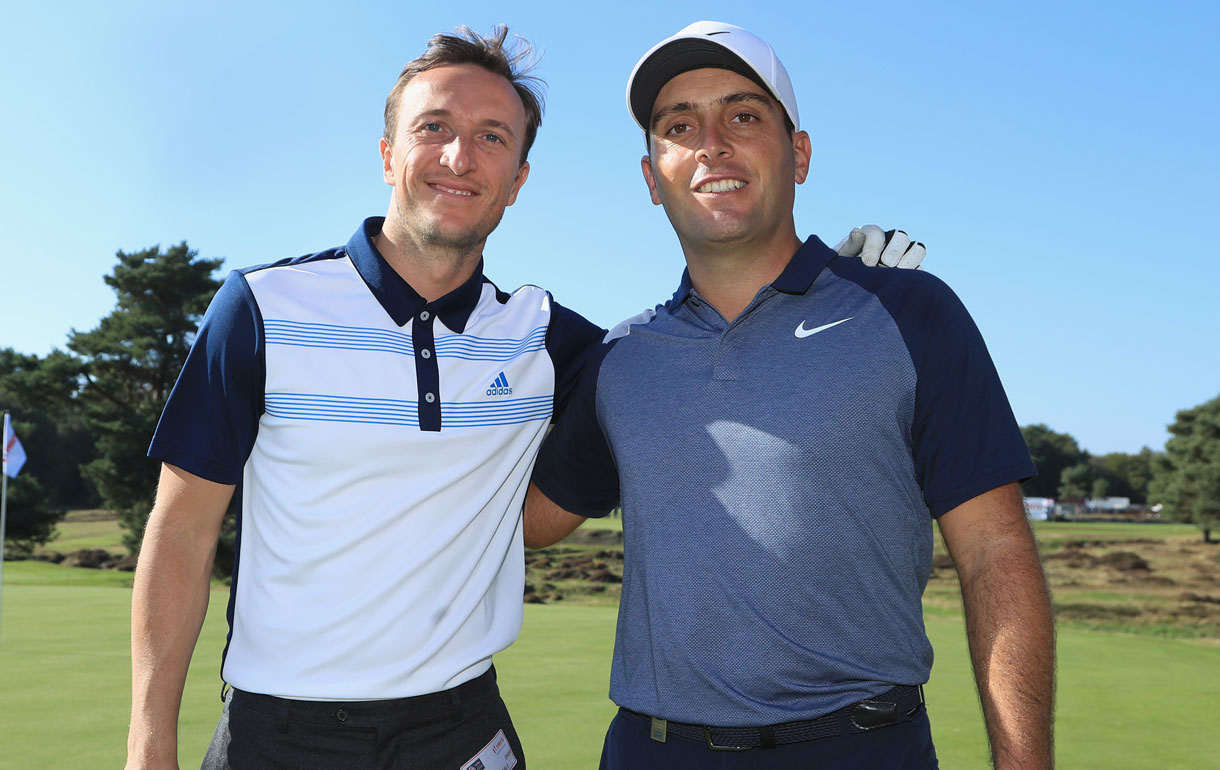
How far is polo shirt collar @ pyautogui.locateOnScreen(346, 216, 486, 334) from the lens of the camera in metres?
2.82

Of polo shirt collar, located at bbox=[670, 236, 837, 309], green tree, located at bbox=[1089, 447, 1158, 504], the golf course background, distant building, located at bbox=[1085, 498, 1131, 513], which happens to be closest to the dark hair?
polo shirt collar, located at bbox=[670, 236, 837, 309]

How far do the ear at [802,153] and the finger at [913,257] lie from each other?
499mm

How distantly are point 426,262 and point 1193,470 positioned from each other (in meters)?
61.9

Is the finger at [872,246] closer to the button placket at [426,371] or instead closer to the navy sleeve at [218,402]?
the button placket at [426,371]

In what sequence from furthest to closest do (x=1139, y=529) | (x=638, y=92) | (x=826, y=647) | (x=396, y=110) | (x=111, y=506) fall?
1. (x=1139, y=529)
2. (x=111, y=506)
3. (x=396, y=110)
4. (x=638, y=92)
5. (x=826, y=647)

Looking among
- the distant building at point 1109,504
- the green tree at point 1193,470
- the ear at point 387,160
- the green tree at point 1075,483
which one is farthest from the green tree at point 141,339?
the distant building at point 1109,504

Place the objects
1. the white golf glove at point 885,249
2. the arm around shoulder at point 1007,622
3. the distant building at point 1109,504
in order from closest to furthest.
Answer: the arm around shoulder at point 1007,622 < the white golf glove at point 885,249 < the distant building at point 1109,504

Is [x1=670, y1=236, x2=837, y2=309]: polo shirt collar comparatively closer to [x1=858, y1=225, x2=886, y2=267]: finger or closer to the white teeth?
[x1=858, y1=225, x2=886, y2=267]: finger

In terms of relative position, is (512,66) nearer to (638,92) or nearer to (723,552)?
(638,92)

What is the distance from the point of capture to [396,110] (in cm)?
319

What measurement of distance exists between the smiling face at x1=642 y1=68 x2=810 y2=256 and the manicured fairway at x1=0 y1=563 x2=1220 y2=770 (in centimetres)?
417

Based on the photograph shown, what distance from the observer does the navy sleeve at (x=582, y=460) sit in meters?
2.96

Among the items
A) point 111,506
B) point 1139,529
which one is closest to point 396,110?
point 111,506

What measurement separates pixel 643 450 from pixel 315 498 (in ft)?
2.98
